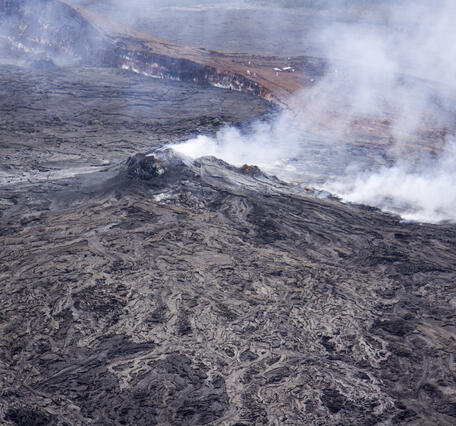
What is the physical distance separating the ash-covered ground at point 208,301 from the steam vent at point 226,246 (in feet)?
0.14

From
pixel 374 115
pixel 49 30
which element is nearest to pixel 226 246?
pixel 374 115

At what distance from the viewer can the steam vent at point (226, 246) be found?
792 centimetres

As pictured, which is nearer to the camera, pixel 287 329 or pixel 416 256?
pixel 287 329

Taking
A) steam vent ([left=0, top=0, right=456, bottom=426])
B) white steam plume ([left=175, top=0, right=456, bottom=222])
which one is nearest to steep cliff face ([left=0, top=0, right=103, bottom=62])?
steam vent ([left=0, top=0, right=456, bottom=426])

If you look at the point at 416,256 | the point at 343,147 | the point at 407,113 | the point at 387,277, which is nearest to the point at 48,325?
the point at 387,277

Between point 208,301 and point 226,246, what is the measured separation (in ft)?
7.58

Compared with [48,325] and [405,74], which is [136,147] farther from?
[405,74]

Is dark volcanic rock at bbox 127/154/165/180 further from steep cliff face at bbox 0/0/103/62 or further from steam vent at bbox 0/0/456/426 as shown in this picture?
steep cliff face at bbox 0/0/103/62

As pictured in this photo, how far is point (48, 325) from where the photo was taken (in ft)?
29.6

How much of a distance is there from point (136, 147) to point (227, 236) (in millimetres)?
7742

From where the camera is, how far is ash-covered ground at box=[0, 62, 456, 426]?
25.3 ft

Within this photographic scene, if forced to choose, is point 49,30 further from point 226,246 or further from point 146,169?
point 226,246

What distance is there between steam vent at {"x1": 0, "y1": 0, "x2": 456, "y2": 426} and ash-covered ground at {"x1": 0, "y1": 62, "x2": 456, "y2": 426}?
4cm

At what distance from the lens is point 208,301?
996 cm
